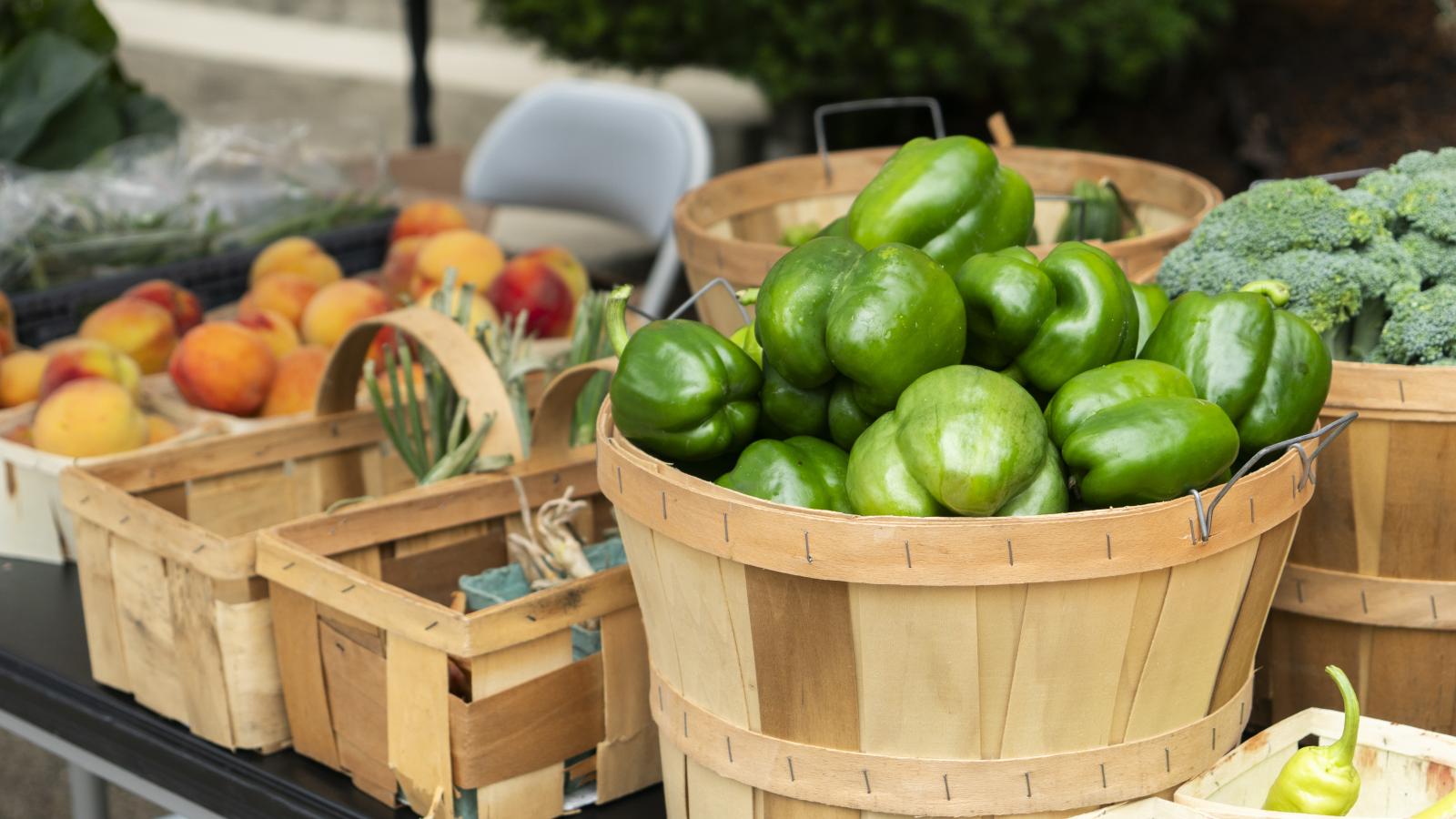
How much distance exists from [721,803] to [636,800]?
24 cm

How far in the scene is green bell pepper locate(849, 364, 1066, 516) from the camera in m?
1.04

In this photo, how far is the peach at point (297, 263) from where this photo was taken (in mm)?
2531

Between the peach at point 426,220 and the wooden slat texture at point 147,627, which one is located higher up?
the peach at point 426,220

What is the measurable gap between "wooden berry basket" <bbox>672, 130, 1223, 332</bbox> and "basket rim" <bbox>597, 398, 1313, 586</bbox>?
614 mm

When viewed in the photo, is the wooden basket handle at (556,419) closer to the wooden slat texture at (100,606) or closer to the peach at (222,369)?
the wooden slat texture at (100,606)

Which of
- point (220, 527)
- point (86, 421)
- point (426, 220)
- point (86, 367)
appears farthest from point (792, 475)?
point (426, 220)

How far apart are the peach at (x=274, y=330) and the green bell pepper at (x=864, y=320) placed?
46.7 inches

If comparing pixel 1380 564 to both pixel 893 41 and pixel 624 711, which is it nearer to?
pixel 624 711

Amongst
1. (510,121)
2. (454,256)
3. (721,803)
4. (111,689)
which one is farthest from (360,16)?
(721,803)

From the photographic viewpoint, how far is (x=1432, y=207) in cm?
144

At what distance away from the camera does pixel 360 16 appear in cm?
821

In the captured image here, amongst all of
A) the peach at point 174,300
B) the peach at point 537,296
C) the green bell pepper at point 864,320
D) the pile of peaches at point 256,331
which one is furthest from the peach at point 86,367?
the green bell pepper at point 864,320

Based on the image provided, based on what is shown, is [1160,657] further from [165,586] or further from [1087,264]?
[165,586]

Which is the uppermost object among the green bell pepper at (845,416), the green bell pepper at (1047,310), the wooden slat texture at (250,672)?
the green bell pepper at (1047,310)
